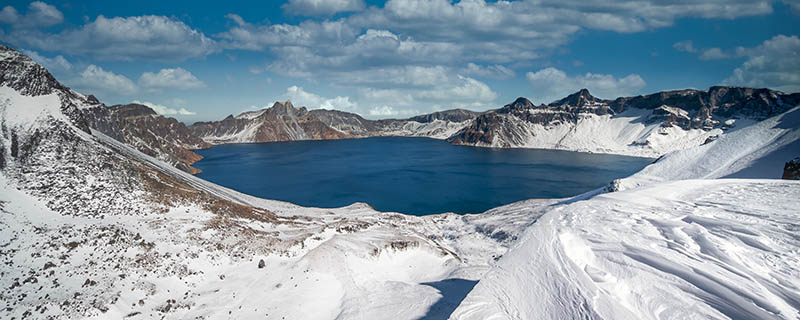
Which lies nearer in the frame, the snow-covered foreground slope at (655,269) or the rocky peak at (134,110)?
the snow-covered foreground slope at (655,269)

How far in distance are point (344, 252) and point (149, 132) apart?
119917 millimetres

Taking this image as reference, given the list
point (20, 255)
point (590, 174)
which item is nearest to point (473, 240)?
point (20, 255)

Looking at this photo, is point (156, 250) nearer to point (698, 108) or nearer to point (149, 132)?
point (149, 132)

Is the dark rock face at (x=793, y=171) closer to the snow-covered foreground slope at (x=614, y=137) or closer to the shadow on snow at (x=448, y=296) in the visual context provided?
the shadow on snow at (x=448, y=296)

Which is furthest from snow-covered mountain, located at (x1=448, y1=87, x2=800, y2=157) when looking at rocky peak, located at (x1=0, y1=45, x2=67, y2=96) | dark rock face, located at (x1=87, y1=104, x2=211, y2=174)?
rocky peak, located at (x1=0, y1=45, x2=67, y2=96)

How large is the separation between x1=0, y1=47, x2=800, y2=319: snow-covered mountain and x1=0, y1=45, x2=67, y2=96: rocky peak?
5.7 inches

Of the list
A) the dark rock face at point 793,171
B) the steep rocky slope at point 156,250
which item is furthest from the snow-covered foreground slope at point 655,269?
the dark rock face at point 793,171

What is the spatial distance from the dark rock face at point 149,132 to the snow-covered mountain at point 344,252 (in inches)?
1594

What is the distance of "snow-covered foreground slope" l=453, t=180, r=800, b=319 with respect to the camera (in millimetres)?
7496

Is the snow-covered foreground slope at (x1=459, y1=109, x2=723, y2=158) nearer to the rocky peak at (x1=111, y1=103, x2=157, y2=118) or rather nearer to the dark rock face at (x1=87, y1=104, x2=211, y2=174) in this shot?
the dark rock face at (x1=87, y1=104, x2=211, y2=174)

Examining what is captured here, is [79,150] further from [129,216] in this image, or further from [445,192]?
[445,192]

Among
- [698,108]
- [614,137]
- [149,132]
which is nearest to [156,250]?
[149,132]

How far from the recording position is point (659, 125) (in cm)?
16950

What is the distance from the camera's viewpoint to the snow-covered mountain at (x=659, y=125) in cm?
14912
